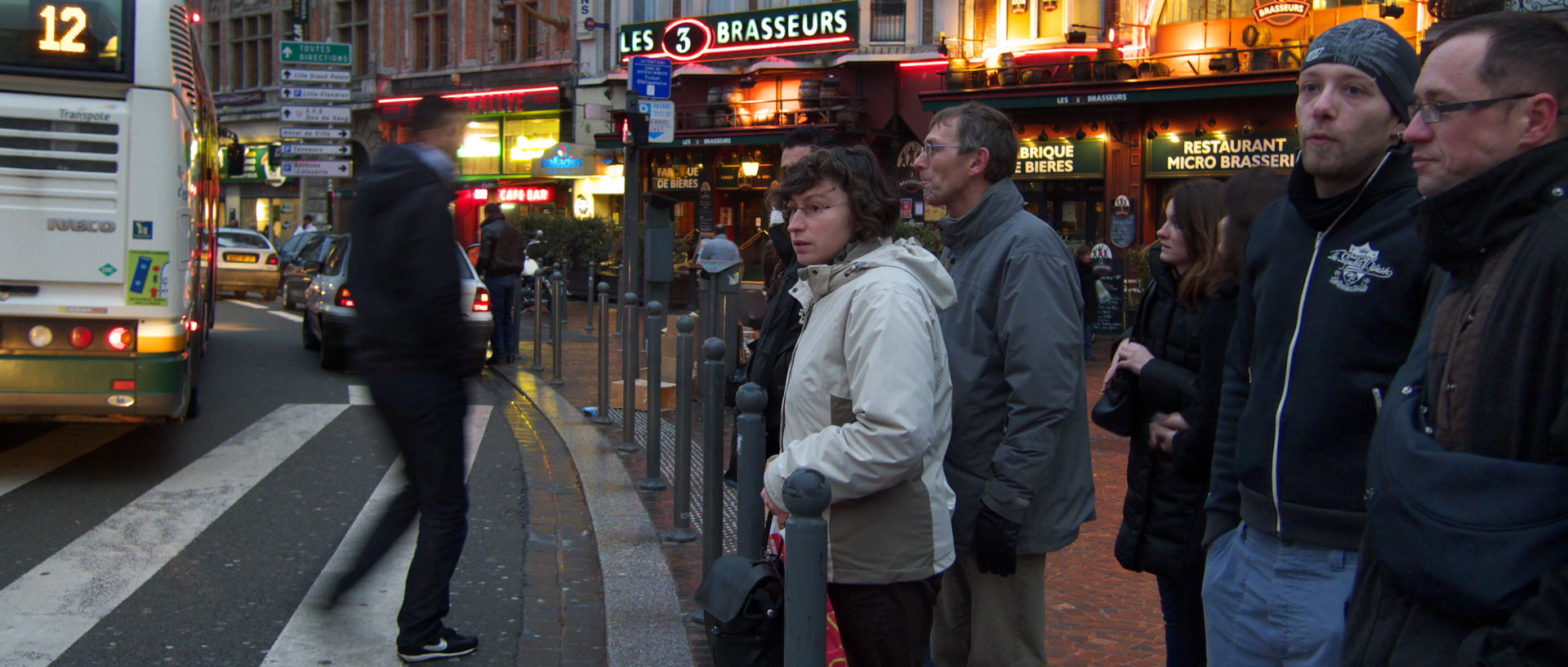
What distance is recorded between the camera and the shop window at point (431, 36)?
40531 mm

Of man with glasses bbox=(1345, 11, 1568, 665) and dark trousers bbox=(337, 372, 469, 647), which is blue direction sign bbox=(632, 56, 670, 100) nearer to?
dark trousers bbox=(337, 372, 469, 647)

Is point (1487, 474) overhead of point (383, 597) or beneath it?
overhead

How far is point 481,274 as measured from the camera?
1493 centimetres

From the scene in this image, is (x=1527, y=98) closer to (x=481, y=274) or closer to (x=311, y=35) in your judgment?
(x=481, y=274)

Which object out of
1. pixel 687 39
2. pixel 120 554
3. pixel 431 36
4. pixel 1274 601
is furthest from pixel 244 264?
A: pixel 1274 601

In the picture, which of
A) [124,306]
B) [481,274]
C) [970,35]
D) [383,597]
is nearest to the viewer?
[383,597]

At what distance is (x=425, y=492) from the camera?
452 cm

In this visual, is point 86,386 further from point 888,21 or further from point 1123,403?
point 888,21

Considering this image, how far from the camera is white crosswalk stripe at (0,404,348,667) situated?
193 inches

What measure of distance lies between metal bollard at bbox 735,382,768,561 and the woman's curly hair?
2.86 ft

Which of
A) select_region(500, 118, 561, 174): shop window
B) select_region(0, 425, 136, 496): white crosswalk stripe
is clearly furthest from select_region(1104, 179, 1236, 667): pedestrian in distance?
select_region(500, 118, 561, 174): shop window

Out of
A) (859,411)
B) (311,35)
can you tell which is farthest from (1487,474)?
(311,35)

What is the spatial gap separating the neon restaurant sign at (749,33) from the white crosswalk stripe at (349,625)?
24.8 metres

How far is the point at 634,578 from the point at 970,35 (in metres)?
23.9
